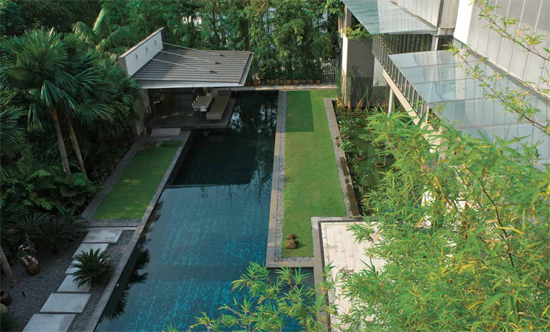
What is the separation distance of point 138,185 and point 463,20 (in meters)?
10.6

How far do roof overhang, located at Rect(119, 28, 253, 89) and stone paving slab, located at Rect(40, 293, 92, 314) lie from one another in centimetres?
958

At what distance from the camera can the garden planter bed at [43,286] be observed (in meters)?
9.41

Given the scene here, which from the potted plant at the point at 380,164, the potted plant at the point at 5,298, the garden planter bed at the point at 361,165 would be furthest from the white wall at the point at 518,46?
the potted plant at the point at 5,298

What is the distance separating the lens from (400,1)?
15719 mm

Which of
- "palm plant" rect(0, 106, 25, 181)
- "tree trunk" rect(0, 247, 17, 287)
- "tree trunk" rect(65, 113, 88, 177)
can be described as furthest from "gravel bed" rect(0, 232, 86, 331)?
"tree trunk" rect(65, 113, 88, 177)

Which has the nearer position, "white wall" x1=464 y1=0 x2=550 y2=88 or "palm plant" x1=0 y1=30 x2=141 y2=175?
"white wall" x1=464 y1=0 x2=550 y2=88

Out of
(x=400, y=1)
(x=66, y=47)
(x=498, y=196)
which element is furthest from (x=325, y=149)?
(x=498, y=196)

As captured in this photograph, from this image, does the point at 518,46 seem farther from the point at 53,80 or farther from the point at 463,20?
the point at 53,80

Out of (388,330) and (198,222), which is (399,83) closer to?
(198,222)

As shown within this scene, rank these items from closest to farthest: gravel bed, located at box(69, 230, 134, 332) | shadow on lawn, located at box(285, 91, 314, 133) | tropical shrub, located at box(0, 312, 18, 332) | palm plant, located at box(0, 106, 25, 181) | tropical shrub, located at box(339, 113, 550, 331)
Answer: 1. tropical shrub, located at box(339, 113, 550, 331)
2. tropical shrub, located at box(0, 312, 18, 332)
3. palm plant, located at box(0, 106, 25, 181)
4. gravel bed, located at box(69, 230, 134, 332)
5. shadow on lawn, located at box(285, 91, 314, 133)

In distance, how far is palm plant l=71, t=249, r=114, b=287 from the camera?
10.1m

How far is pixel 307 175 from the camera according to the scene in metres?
14.7

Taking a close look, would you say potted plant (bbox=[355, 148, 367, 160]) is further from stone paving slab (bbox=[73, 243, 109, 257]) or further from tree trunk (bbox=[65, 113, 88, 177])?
tree trunk (bbox=[65, 113, 88, 177])

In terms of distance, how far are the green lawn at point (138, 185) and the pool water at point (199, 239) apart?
54 cm
